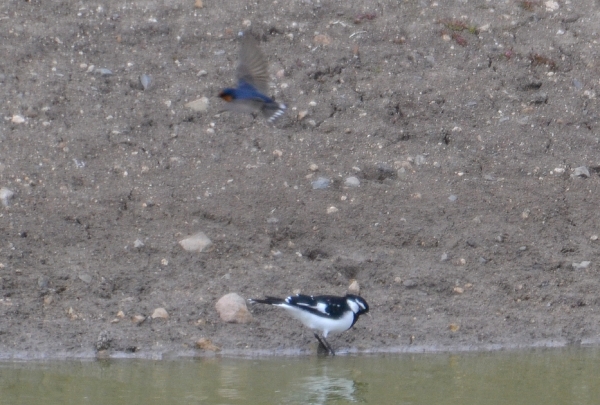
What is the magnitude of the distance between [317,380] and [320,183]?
2.89 meters

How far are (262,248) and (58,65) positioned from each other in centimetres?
334

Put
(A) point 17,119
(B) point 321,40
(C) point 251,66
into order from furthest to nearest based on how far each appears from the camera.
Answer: (B) point 321,40 < (A) point 17,119 < (C) point 251,66

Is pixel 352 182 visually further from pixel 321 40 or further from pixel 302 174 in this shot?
pixel 321 40

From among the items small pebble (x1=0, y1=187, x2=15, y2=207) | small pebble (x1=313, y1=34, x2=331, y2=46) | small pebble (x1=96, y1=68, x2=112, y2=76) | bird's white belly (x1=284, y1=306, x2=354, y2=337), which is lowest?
bird's white belly (x1=284, y1=306, x2=354, y2=337)

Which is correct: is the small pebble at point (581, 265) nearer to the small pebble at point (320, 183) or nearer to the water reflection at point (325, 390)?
the small pebble at point (320, 183)

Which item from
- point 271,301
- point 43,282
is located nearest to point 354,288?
point 271,301

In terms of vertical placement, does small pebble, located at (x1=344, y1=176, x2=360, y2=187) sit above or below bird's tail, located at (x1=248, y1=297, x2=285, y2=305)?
above

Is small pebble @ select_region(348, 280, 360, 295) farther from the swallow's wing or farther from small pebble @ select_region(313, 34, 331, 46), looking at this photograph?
small pebble @ select_region(313, 34, 331, 46)

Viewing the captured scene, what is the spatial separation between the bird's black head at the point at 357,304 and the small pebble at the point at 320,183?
1759 millimetres

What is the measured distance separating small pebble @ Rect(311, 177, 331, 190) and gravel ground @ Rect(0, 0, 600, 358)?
42mm

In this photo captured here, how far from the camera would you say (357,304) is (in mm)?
8141

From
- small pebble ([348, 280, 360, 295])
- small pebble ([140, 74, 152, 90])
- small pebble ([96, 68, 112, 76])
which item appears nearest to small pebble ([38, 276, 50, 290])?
small pebble ([348, 280, 360, 295])

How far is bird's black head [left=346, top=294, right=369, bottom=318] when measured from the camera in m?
8.09

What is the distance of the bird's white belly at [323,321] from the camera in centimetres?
780
